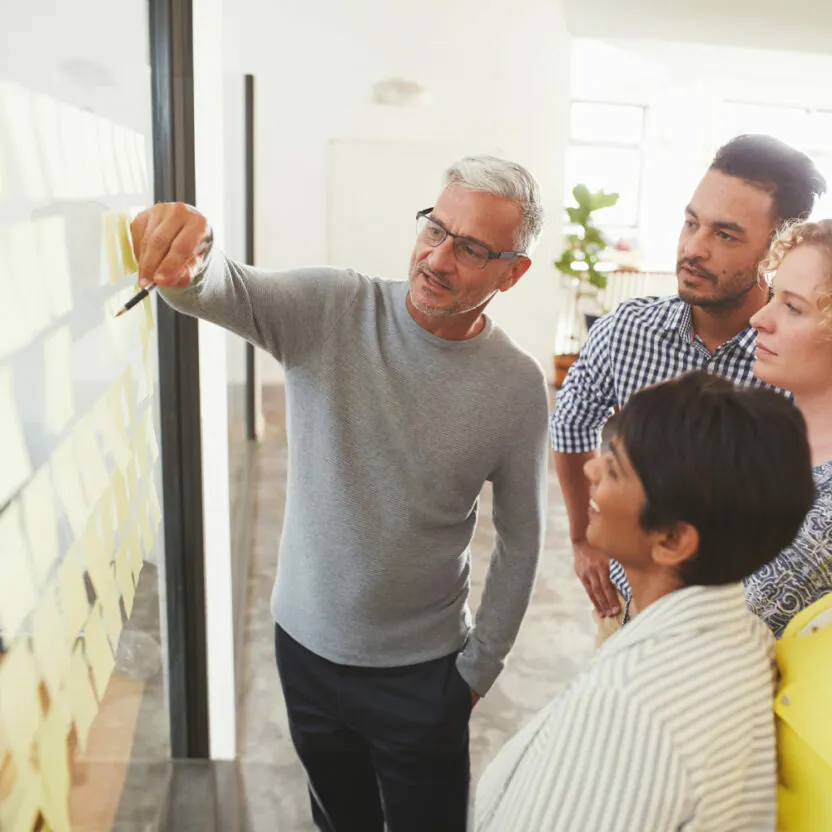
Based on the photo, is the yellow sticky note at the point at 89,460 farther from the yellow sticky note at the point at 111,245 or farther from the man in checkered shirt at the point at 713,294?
the man in checkered shirt at the point at 713,294

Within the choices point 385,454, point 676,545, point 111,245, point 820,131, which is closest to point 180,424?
point 385,454

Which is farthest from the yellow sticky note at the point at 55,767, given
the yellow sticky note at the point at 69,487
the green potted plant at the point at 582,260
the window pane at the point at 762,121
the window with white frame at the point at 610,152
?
the window pane at the point at 762,121

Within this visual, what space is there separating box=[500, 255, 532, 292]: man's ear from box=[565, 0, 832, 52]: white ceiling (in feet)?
19.0

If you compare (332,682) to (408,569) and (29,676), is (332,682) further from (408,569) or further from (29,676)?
(29,676)

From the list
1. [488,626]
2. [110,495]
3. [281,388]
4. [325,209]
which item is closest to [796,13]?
[325,209]

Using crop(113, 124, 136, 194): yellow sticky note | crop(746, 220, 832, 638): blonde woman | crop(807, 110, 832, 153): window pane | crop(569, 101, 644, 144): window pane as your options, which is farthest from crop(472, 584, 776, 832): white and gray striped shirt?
crop(807, 110, 832, 153): window pane

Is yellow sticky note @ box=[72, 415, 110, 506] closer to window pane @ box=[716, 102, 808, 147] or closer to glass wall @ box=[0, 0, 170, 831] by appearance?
glass wall @ box=[0, 0, 170, 831]

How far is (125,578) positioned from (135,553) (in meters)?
0.08

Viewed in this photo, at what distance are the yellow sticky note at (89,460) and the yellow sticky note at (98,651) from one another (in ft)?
0.52

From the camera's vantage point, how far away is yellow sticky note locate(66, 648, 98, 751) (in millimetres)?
947

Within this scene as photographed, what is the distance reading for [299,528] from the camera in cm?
144

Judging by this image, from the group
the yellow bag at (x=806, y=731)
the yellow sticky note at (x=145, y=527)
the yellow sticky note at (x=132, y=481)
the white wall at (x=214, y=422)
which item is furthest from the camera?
the white wall at (x=214, y=422)

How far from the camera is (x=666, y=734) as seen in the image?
0.77 metres

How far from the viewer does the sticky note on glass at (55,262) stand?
792mm
